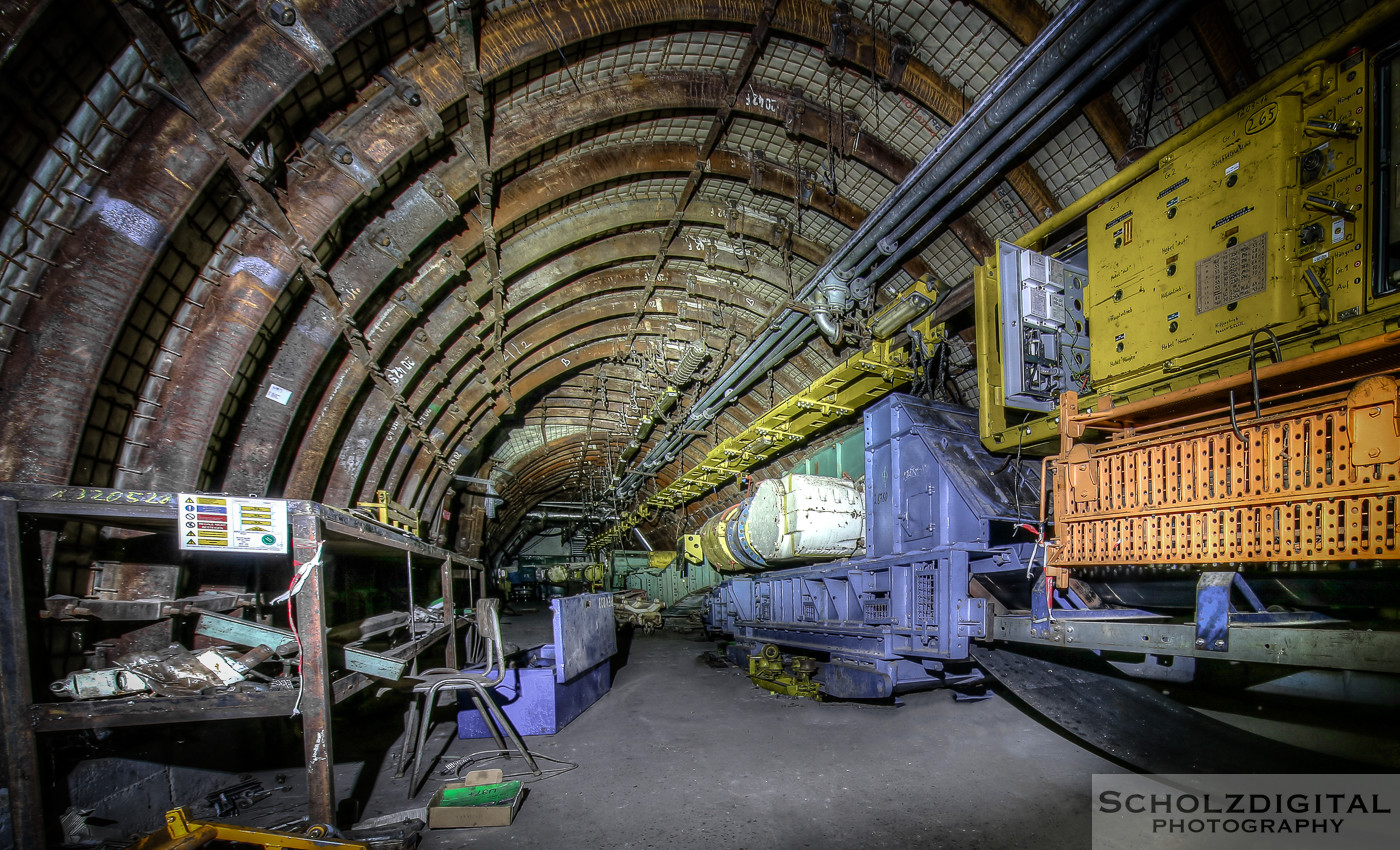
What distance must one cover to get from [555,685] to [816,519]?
412 centimetres

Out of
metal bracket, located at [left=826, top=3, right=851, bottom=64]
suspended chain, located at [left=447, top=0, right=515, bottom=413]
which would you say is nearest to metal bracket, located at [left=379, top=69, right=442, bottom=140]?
suspended chain, located at [left=447, top=0, right=515, bottom=413]

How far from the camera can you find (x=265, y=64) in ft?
14.1

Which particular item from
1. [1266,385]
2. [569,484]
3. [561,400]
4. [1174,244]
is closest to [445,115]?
[1174,244]

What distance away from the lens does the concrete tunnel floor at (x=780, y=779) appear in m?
3.82

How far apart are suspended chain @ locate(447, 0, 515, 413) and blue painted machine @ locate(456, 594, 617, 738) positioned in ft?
16.9

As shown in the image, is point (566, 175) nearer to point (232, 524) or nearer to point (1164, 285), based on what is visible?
point (232, 524)

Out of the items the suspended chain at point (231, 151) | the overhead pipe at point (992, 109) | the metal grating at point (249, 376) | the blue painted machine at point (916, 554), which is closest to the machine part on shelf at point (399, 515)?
the metal grating at point (249, 376)

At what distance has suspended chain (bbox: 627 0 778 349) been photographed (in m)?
6.11

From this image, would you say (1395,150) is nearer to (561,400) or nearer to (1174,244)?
(1174,244)

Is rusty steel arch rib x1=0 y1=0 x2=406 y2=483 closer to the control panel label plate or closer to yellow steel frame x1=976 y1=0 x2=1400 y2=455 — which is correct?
yellow steel frame x1=976 y1=0 x2=1400 y2=455

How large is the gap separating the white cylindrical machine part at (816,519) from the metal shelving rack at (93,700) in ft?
18.4

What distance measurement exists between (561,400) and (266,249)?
10.6 metres

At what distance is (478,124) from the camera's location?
235 inches

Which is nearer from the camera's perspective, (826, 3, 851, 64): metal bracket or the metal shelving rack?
the metal shelving rack
